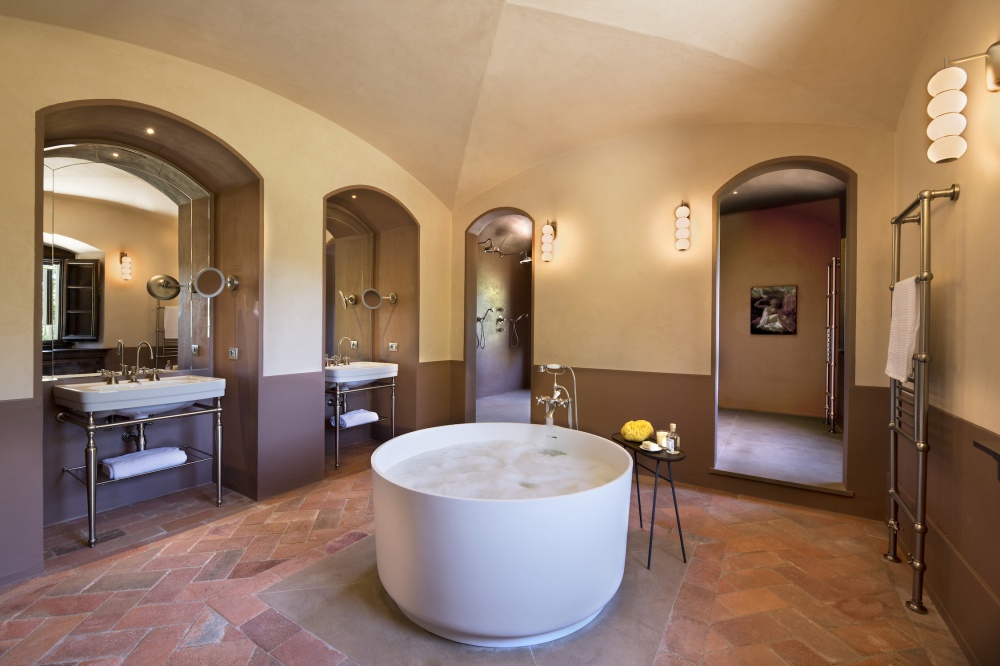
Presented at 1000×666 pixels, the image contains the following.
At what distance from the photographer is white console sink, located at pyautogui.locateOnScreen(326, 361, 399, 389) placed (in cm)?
385

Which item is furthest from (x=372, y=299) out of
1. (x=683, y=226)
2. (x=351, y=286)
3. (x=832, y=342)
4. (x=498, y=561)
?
(x=832, y=342)

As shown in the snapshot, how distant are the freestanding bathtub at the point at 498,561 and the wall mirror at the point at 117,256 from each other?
2.55m

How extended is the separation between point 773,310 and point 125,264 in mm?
7136

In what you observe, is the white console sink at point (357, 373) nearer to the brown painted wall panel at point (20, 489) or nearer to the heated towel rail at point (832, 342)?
the brown painted wall panel at point (20, 489)

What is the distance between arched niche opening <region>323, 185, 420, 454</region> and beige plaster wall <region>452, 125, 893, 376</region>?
1272mm

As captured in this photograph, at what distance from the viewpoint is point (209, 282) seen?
332 centimetres

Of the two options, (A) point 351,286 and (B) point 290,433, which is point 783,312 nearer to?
(A) point 351,286

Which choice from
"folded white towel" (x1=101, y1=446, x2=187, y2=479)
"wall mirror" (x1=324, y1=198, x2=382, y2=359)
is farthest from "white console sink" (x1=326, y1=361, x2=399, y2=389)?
"folded white towel" (x1=101, y1=446, x2=187, y2=479)

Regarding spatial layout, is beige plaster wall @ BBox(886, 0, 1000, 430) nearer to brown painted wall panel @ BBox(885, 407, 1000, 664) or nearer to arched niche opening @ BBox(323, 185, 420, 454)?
brown painted wall panel @ BBox(885, 407, 1000, 664)

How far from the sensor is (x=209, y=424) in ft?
11.6

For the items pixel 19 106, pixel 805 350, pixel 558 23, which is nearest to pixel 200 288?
pixel 19 106

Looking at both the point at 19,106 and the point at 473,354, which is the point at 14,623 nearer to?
the point at 19,106

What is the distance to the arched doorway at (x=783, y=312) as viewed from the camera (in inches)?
202

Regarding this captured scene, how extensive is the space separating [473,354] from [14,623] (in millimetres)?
3721
